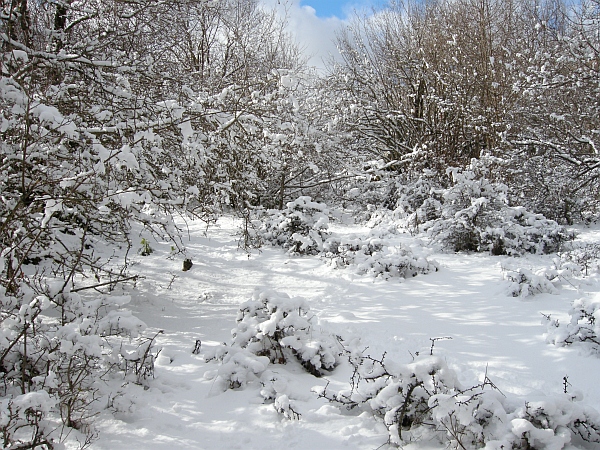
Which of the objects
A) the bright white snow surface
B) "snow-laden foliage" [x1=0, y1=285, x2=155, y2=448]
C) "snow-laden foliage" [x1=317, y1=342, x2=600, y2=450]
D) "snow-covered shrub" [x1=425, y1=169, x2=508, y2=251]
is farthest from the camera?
"snow-covered shrub" [x1=425, y1=169, x2=508, y2=251]

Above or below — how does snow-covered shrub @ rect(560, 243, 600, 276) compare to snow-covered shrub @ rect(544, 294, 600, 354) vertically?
above

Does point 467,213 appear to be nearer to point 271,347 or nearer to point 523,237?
point 523,237

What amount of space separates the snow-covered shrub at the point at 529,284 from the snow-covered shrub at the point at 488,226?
62.6 inches

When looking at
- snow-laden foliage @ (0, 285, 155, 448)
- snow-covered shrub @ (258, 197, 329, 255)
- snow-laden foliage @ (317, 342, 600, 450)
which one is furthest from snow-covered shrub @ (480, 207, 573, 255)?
snow-laden foliage @ (0, 285, 155, 448)

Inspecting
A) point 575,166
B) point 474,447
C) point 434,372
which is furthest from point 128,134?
point 575,166

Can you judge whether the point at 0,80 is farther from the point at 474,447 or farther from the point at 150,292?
the point at 474,447

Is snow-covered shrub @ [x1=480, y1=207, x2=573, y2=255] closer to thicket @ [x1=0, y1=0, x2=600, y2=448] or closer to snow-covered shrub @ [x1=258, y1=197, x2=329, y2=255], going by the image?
thicket @ [x1=0, y1=0, x2=600, y2=448]

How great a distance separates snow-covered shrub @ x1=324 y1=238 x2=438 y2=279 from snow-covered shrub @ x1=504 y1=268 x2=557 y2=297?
1.33 m

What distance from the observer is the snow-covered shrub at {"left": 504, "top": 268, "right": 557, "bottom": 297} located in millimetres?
5129

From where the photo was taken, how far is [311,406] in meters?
3.26

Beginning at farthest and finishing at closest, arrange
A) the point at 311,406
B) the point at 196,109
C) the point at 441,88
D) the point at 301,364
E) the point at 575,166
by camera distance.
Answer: the point at 441,88, the point at 575,166, the point at 196,109, the point at 301,364, the point at 311,406

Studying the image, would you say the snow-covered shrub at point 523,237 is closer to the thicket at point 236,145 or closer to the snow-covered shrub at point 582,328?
the thicket at point 236,145

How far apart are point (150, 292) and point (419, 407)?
4.34 meters

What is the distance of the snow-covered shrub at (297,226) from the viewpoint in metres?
7.73
